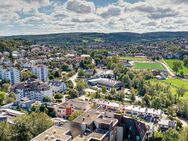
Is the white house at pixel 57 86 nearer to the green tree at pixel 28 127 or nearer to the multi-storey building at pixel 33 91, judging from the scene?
the multi-storey building at pixel 33 91

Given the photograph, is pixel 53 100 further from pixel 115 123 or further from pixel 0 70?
pixel 115 123

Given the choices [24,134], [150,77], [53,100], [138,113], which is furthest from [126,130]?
[150,77]

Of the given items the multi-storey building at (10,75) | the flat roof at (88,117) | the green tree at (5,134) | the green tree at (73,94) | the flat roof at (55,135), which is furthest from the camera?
the multi-storey building at (10,75)

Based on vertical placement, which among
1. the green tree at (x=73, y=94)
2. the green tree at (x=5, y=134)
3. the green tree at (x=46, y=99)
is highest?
the green tree at (x=5, y=134)

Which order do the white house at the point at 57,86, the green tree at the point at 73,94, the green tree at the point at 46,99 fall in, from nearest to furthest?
the green tree at the point at 46,99, the green tree at the point at 73,94, the white house at the point at 57,86

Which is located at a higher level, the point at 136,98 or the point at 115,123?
the point at 115,123

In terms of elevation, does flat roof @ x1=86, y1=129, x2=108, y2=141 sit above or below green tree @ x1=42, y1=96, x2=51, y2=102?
above

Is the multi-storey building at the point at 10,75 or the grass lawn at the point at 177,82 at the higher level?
the multi-storey building at the point at 10,75

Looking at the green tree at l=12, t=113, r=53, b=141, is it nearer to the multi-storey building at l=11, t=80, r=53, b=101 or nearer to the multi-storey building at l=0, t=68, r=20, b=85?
the multi-storey building at l=11, t=80, r=53, b=101

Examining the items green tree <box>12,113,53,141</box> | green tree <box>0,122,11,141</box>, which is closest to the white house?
green tree <box>12,113,53,141</box>

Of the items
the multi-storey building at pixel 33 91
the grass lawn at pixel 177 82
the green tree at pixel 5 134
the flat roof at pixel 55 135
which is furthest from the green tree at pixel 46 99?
the grass lawn at pixel 177 82

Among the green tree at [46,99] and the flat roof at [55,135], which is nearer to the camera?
the flat roof at [55,135]
